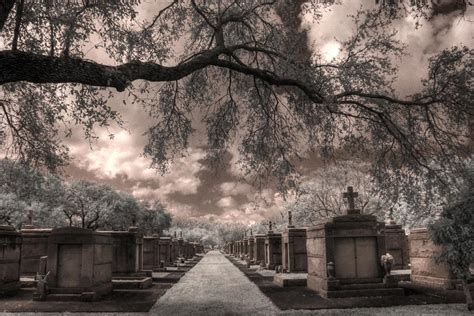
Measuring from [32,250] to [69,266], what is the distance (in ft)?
22.5

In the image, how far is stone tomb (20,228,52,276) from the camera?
1875cm

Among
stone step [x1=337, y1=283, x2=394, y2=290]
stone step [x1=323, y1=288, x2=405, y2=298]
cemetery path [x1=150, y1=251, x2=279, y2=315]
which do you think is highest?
stone step [x1=337, y1=283, x2=394, y2=290]

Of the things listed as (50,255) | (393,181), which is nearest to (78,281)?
(50,255)

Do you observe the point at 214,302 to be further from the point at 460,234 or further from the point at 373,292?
the point at 460,234

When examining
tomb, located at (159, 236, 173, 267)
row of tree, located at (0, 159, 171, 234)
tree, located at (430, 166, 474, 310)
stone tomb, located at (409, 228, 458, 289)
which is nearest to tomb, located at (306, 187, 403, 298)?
stone tomb, located at (409, 228, 458, 289)

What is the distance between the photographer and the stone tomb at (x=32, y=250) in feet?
61.5

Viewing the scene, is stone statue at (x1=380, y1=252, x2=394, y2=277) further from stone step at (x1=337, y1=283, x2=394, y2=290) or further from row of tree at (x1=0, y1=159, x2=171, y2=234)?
row of tree at (x1=0, y1=159, x2=171, y2=234)

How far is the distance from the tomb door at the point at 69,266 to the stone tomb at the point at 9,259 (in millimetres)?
2251

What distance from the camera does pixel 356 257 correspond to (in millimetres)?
13492

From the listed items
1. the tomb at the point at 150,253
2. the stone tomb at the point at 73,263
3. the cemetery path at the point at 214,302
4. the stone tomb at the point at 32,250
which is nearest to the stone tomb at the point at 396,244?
the cemetery path at the point at 214,302

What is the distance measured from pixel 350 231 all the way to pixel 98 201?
71.1 m

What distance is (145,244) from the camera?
85.5 feet

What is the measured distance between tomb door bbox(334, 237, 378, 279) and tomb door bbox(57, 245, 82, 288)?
7602 mm

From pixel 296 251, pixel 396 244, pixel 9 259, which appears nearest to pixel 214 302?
pixel 9 259
